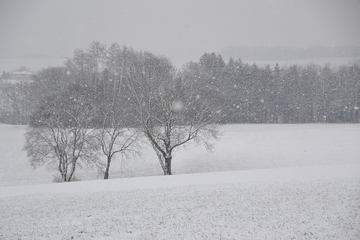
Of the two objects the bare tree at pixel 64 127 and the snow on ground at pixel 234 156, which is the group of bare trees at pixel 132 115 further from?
the snow on ground at pixel 234 156

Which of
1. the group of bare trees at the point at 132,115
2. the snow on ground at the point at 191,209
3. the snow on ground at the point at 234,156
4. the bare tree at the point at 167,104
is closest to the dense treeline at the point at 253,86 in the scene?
the snow on ground at the point at 234,156

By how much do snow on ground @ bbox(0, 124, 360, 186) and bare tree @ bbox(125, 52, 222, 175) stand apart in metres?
6.88

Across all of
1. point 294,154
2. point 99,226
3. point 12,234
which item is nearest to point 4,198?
point 12,234

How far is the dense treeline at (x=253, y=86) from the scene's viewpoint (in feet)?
168

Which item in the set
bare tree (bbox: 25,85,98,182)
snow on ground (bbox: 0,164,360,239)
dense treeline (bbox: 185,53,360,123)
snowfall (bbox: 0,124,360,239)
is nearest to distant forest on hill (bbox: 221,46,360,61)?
dense treeline (bbox: 185,53,360,123)

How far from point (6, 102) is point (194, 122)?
73124 mm

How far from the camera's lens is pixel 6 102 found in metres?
70.7

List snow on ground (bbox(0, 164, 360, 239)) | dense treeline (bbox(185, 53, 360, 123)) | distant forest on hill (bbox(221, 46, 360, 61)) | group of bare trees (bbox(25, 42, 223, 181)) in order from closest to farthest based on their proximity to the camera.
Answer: snow on ground (bbox(0, 164, 360, 239)) < group of bare trees (bbox(25, 42, 223, 181)) < dense treeline (bbox(185, 53, 360, 123)) < distant forest on hill (bbox(221, 46, 360, 61))

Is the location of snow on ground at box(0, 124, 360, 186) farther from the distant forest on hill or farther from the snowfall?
the distant forest on hill

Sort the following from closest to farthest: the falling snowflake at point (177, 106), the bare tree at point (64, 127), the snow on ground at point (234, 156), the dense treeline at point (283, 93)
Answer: the bare tree at point (64, 127)
the falling snowflake at point (177, 106)
the snow on ground at point (234, 156)
the dense treeline at point (283, 93)

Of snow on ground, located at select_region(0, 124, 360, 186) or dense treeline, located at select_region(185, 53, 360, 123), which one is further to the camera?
dense treeline, located at select_region(185, 53, 360, 123)

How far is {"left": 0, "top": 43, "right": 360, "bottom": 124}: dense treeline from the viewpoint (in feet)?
168

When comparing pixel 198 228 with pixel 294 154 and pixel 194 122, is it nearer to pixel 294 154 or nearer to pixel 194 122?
pixel 194 122

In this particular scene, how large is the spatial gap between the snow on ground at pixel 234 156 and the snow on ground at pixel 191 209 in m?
12.2
